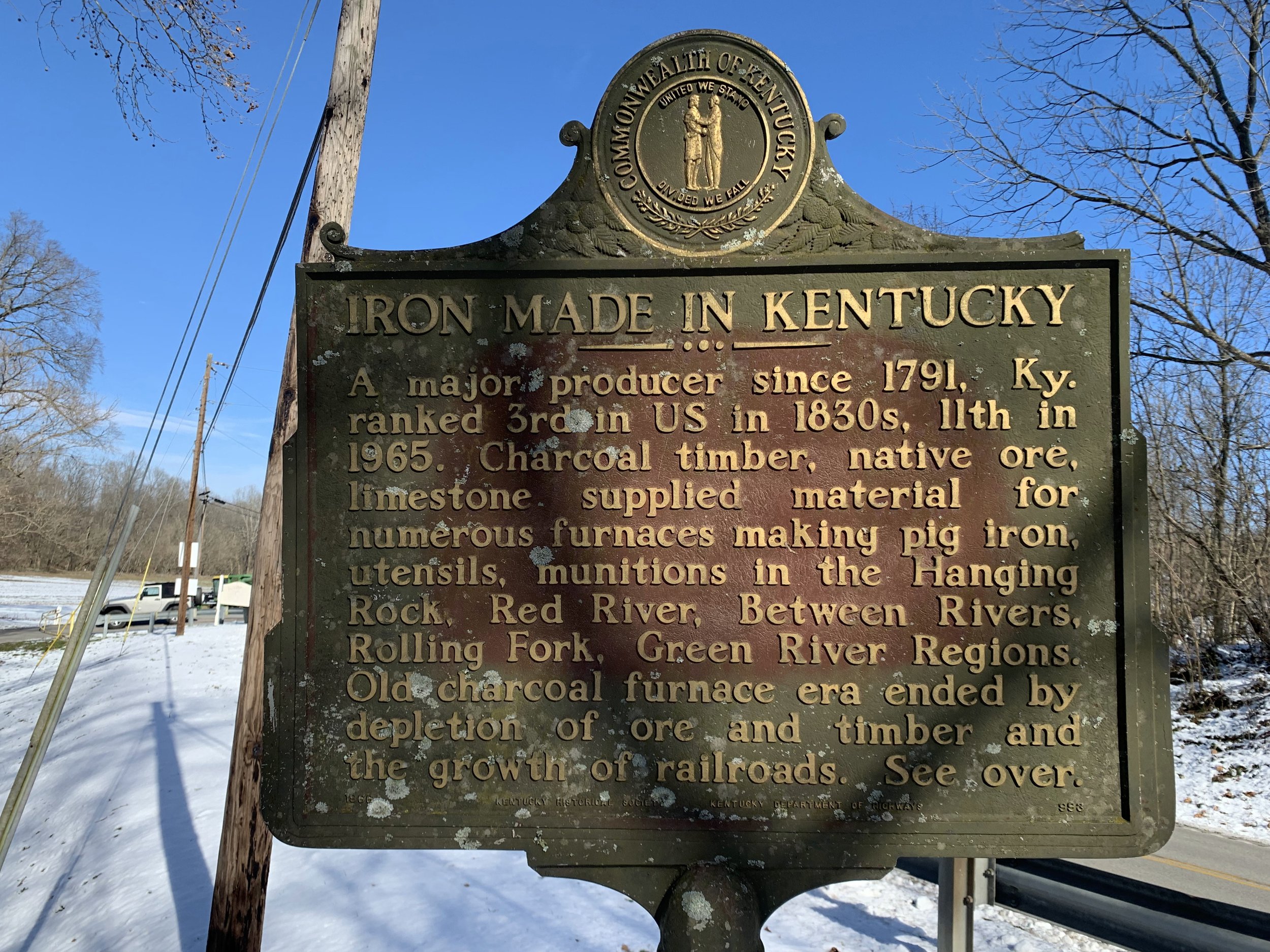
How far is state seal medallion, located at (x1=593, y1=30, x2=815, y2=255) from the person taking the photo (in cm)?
245

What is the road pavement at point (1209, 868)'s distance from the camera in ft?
20.9

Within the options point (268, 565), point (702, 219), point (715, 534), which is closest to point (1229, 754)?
point (715, 534)

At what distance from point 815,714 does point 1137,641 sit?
1029 mm

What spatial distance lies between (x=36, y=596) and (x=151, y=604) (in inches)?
437

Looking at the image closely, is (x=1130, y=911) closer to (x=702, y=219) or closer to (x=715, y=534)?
(x=715, y=534)

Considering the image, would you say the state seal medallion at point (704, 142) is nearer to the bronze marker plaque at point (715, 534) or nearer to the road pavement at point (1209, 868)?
the bronze marker plaque at point (715, 534)

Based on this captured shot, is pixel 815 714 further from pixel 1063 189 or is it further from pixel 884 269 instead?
pixel 1063 189

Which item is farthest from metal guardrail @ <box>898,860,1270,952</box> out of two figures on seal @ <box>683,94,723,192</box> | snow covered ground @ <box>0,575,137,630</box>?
snow covered ground @ <box>0,575,137,630</box>

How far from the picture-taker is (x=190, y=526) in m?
22.5

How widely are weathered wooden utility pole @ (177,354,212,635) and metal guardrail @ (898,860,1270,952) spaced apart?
21.8 m

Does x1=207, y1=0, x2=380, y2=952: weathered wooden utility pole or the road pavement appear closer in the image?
x1=207, y1=0, x2=380, y2=952: weathered wooden utility pole

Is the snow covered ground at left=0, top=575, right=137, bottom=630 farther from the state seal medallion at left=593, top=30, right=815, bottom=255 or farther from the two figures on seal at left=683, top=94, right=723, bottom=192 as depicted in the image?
the two figures on seal at left=683, top=94, right=723, bottom=192

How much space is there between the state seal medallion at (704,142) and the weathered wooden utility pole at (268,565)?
2339 mm

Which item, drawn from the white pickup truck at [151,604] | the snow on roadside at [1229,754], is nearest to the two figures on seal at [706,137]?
the snow on roadside at [1229,754]
